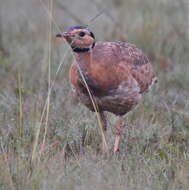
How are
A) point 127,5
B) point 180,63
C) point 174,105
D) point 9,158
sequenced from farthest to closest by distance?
point 127,5 → point 180,63 → point 174,105 → point 9,158

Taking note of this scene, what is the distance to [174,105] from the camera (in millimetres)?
7043

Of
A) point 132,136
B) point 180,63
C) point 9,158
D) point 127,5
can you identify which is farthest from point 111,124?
point 127,5

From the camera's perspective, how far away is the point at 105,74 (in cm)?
573

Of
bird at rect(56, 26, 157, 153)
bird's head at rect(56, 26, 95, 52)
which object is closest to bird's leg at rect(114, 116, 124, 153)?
bird at rect(56, 26, 157, 153)

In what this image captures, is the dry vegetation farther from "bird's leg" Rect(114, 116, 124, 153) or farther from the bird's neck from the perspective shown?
the bird's neck

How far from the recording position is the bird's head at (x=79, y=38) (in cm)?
556

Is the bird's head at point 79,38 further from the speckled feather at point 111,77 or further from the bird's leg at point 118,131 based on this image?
the bird's leg at point 118,131

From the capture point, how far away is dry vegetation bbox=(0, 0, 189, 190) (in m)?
4.90

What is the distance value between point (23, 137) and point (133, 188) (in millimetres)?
1317

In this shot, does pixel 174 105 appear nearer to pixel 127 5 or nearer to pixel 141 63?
pixel 141 63

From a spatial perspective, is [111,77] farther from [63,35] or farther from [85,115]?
[85,115]

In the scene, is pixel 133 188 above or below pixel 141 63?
below

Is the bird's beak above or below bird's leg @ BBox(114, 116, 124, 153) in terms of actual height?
above

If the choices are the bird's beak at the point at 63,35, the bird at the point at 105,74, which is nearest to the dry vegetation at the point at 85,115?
the bird's beak at the point at 63,35
